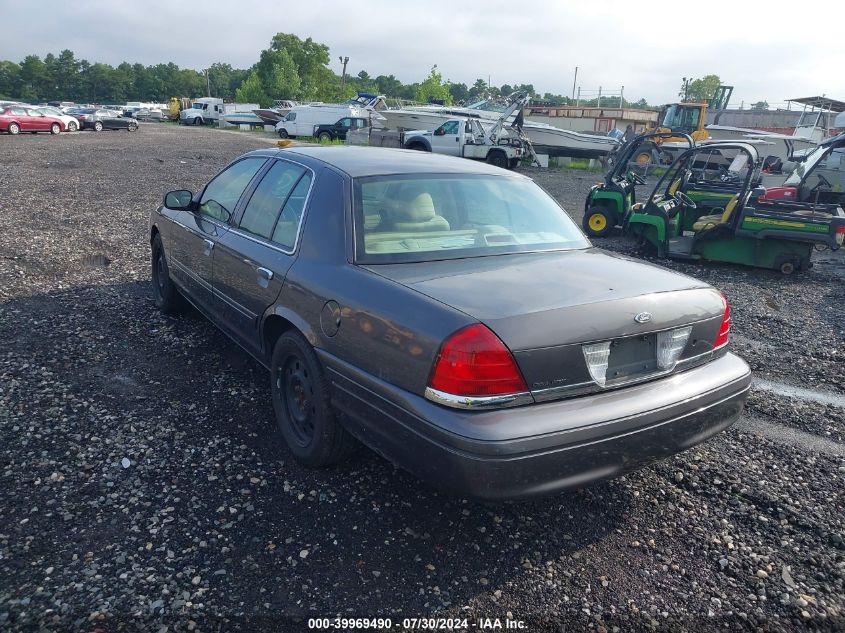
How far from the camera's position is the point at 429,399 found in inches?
97.0

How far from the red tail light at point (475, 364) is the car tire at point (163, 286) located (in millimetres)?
3724

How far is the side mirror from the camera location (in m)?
4.77

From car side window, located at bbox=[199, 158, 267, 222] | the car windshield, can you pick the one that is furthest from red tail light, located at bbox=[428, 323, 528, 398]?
car side window, located at bbox=[199, 158, 267, 222]

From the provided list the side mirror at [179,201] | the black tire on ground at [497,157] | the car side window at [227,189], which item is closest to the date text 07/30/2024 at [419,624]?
the car side window at [227,189]

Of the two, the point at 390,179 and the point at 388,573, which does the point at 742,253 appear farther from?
the point at 388,573

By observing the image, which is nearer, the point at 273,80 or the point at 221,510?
the point at 221,510

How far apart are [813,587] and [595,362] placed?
4.33 ft

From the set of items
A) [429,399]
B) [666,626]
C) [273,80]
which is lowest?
[666,626]

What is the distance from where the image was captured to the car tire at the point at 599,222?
37.3 feet

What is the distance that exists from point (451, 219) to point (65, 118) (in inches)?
1463

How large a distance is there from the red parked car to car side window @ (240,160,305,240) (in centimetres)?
3268

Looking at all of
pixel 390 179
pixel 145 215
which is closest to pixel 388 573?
pixel 390 179

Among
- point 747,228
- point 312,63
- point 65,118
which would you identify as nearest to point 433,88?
point 312,63

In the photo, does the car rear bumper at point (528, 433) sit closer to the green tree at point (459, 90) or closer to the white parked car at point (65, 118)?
the white parked car at point (65, 118)
